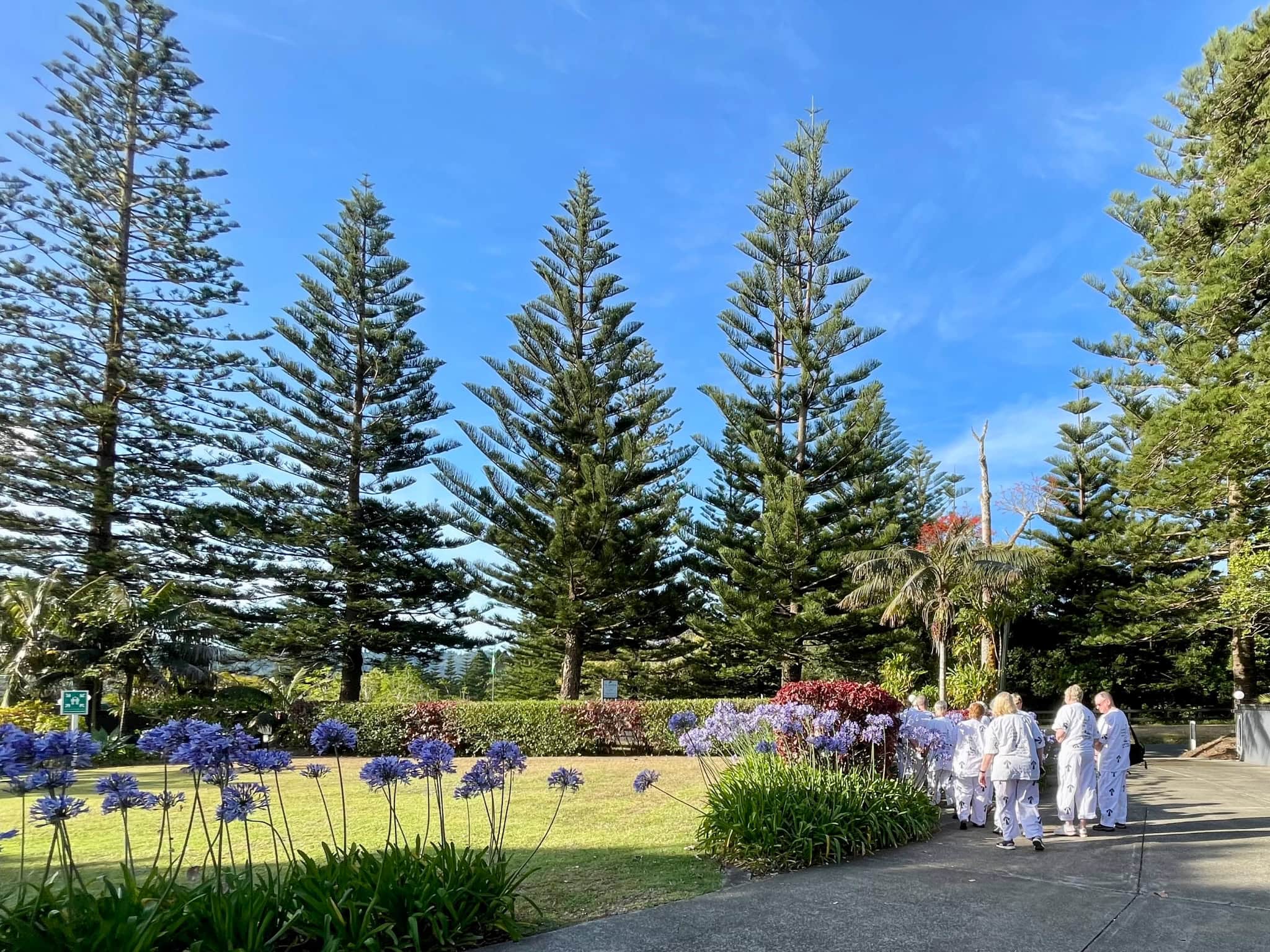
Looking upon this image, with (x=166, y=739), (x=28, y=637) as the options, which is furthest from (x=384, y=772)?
(x=28, y=637)

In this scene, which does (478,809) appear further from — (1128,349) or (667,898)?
(1128,349)

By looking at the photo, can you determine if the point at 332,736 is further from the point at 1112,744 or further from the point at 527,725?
the point at 527,725

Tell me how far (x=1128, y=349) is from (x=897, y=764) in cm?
1851

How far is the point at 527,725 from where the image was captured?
13531mm

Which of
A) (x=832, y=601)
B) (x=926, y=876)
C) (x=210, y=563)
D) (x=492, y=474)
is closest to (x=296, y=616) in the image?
(x=210, y=563)

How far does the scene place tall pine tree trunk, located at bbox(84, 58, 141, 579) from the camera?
17672 millimetres

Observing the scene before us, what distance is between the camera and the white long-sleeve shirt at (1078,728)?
601cm

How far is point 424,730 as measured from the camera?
13383mm

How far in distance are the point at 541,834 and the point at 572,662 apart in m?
11.9

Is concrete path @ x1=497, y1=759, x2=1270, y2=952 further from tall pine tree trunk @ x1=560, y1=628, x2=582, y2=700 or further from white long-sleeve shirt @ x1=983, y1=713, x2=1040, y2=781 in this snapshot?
tall pine tree trunk @ x1=560, y1=628, x2=582, y2=700

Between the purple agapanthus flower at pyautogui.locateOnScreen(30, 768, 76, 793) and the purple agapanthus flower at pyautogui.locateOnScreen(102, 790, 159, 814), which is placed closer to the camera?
the purple agapanthus flower at pyautogui.locateOnScreen(30, 768, 76, 793)

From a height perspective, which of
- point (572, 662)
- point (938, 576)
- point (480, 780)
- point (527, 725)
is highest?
point (938, 576)

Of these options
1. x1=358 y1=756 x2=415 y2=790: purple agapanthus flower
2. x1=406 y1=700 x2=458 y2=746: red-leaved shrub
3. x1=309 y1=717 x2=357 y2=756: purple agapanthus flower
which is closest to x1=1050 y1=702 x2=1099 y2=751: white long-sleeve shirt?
x1=358 y1=756 x2=415 y2=790: purple agapanthus flower

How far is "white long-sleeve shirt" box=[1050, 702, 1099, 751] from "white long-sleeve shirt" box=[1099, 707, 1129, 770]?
7cm
